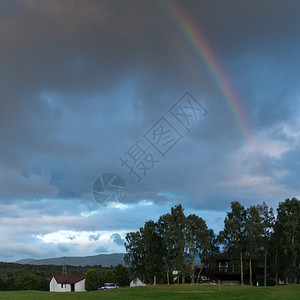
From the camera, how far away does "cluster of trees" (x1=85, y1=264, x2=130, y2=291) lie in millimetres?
100775

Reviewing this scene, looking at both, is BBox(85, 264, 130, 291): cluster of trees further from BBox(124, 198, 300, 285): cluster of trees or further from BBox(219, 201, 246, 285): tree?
BBox(219, 201, 246, 285): tree

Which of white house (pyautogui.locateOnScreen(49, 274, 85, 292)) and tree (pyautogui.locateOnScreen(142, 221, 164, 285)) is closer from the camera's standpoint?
tree (pyautogui.locateOnScreen(142, 221, 164, 285))

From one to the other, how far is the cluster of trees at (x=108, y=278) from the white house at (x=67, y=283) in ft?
29.5

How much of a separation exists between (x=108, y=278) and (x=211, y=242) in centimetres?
3281

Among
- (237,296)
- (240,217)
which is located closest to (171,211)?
(240,217)

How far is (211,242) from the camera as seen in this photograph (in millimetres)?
88062

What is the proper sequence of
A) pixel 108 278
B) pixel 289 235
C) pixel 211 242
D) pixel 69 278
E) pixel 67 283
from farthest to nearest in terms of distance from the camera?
pixel 69 278
pixel 67 283
pixel 108 278
pixel 211 242
pixel 289 235

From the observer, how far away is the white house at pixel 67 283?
360 feet

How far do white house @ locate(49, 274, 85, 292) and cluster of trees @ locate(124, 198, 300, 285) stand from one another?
29299 mm

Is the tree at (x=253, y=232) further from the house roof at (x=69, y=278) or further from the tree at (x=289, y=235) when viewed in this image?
the house roof at (x=69, y=278)

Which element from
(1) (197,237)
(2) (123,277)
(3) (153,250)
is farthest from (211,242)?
(2) (123,277)

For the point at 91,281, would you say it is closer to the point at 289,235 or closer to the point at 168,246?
the point at 168,246

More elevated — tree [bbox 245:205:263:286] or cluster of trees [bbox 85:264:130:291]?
tree [bbox 245:205:263:286]

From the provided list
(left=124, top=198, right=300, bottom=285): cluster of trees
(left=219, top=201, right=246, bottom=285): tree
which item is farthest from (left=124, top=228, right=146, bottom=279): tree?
(left=219, top=201, right=246, bottom=285): tree
